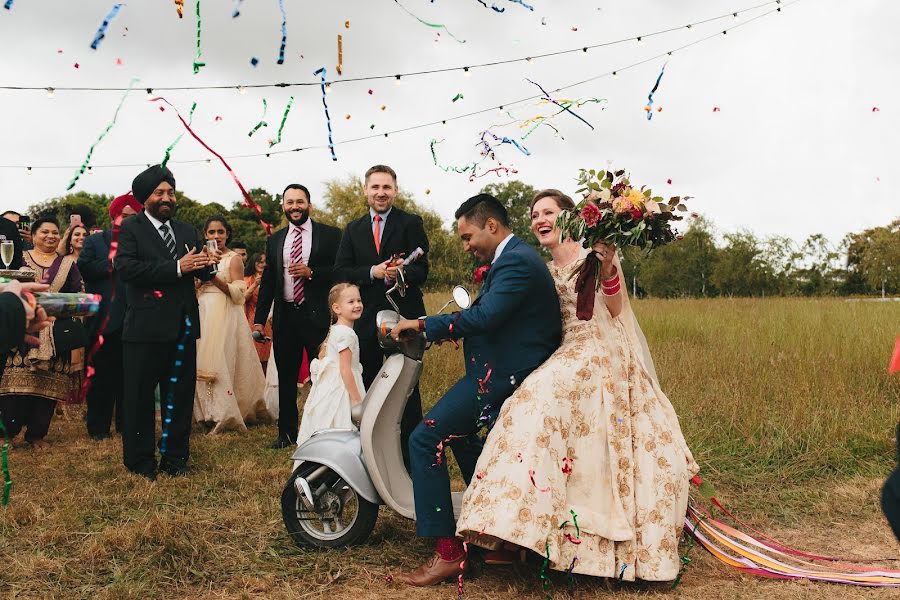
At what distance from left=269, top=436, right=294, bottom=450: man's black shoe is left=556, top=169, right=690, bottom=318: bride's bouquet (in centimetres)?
392

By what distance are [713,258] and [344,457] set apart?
3558 centimetres

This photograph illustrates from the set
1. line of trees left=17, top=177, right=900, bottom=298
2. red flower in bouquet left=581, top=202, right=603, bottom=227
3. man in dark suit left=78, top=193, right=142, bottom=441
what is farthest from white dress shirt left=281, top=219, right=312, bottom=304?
line of trees left=17, top=177, right=900, bottom=298

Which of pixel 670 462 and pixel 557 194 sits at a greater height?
pixel 557 194

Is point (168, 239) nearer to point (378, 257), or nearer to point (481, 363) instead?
point (378, 257)

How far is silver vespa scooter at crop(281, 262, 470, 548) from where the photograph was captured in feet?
13.2

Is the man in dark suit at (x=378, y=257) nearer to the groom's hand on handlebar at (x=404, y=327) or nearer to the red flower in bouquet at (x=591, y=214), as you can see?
the groom's hand on handlebar at (x=404, y=327)

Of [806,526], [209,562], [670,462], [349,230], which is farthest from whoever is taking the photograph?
[349,230]

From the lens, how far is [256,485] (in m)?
5.41

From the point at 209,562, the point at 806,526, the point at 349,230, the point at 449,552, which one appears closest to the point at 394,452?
the point at 449,552

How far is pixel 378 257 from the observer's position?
5.75 metres

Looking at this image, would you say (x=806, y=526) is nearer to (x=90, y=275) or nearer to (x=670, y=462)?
(x=670, y=462)

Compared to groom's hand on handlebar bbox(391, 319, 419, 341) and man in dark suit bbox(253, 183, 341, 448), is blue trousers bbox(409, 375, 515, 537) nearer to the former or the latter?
groom's hand on handlebar bbox(391, 319, 419, 341)

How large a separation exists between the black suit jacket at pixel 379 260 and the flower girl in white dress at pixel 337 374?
11.9 inches

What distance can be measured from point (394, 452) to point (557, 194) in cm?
166
